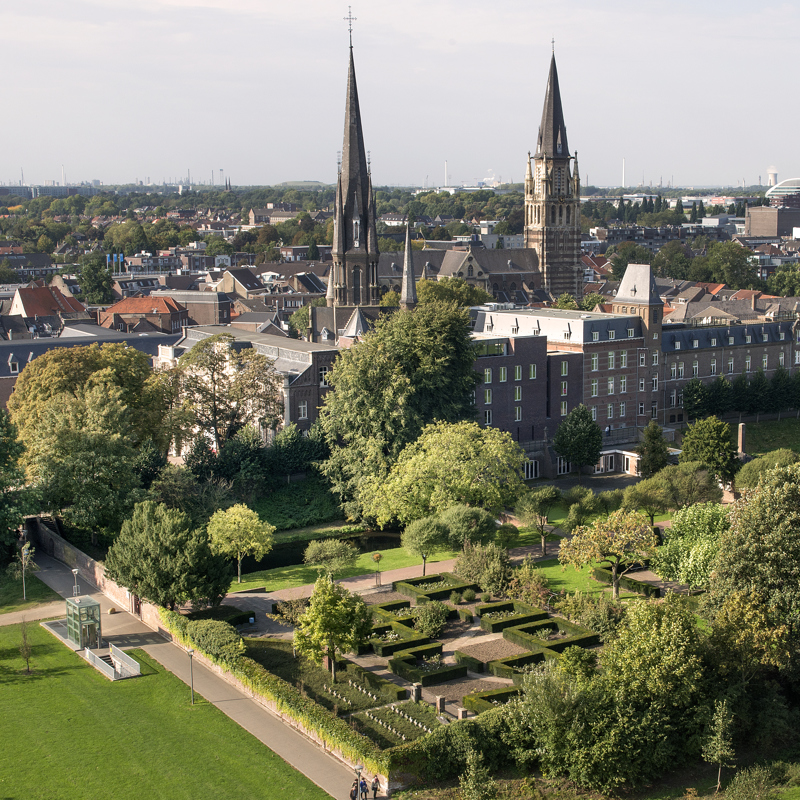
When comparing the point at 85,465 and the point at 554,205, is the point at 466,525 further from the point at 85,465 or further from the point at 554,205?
the point at 554,205

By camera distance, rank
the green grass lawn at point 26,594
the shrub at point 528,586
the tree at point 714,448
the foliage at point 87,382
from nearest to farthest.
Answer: the shrub at point 528,586 < the green grass lawn at point 26,594 < the foliage at point 87,382 < the tree at point 714,448

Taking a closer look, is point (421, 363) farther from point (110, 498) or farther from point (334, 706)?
point (334, 706)

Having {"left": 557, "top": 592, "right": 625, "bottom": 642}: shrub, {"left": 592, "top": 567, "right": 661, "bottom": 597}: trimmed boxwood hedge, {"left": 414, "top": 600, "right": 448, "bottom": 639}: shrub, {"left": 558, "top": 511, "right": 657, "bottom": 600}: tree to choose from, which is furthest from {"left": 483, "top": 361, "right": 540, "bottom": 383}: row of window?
{"left": 414, "top": 600, "right": 448, "bottom": 639}: shrub

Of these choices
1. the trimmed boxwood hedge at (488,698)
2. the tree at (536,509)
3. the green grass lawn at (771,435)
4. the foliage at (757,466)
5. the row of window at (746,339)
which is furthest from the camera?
the row of window at (746,339)

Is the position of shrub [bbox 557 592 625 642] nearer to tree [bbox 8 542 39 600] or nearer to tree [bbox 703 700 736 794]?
tree [bbox 703 700 736 794]

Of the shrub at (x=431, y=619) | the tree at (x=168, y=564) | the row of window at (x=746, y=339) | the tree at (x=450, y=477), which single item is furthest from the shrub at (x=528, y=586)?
the row of window at (x=746, y=339)

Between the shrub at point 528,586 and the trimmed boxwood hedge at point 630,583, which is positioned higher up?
the shrub at point 528,586

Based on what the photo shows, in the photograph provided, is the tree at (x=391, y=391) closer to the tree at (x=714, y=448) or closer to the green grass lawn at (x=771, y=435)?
the tree at (x=714, y=448)

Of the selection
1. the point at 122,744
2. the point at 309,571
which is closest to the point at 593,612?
the point at 309,571
